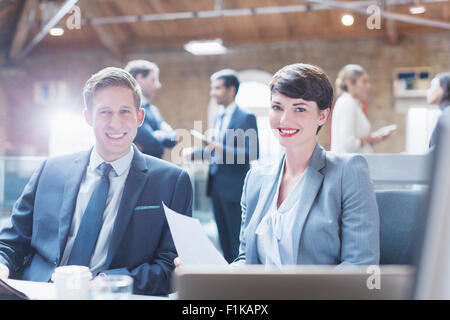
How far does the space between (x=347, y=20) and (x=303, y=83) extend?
27.9 feet

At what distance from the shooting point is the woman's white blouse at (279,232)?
4.94ft

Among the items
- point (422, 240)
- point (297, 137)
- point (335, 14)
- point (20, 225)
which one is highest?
point (335, 14)

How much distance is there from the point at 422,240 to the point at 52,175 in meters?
1.46

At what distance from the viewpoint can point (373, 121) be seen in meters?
10.4

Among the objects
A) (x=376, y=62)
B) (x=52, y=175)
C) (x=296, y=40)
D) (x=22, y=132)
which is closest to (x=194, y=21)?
(x=296, y=40)

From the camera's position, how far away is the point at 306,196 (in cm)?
149

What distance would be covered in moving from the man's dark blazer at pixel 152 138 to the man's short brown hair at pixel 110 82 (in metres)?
0.80

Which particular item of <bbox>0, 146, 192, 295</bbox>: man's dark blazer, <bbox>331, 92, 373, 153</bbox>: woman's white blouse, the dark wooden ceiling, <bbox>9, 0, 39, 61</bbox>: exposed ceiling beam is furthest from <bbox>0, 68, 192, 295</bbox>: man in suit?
<bbox>9, 0, 39, 61</bbox>: exposed ceiling beam

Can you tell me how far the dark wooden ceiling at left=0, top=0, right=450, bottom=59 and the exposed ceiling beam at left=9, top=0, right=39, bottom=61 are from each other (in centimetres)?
2

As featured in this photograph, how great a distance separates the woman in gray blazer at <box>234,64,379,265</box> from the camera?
144 centimetres

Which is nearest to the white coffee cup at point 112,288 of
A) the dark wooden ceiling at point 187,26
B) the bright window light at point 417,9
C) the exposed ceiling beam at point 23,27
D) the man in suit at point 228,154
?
the man in suit at point 228,154

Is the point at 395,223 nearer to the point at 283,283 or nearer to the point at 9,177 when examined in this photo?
the point at 283,283
